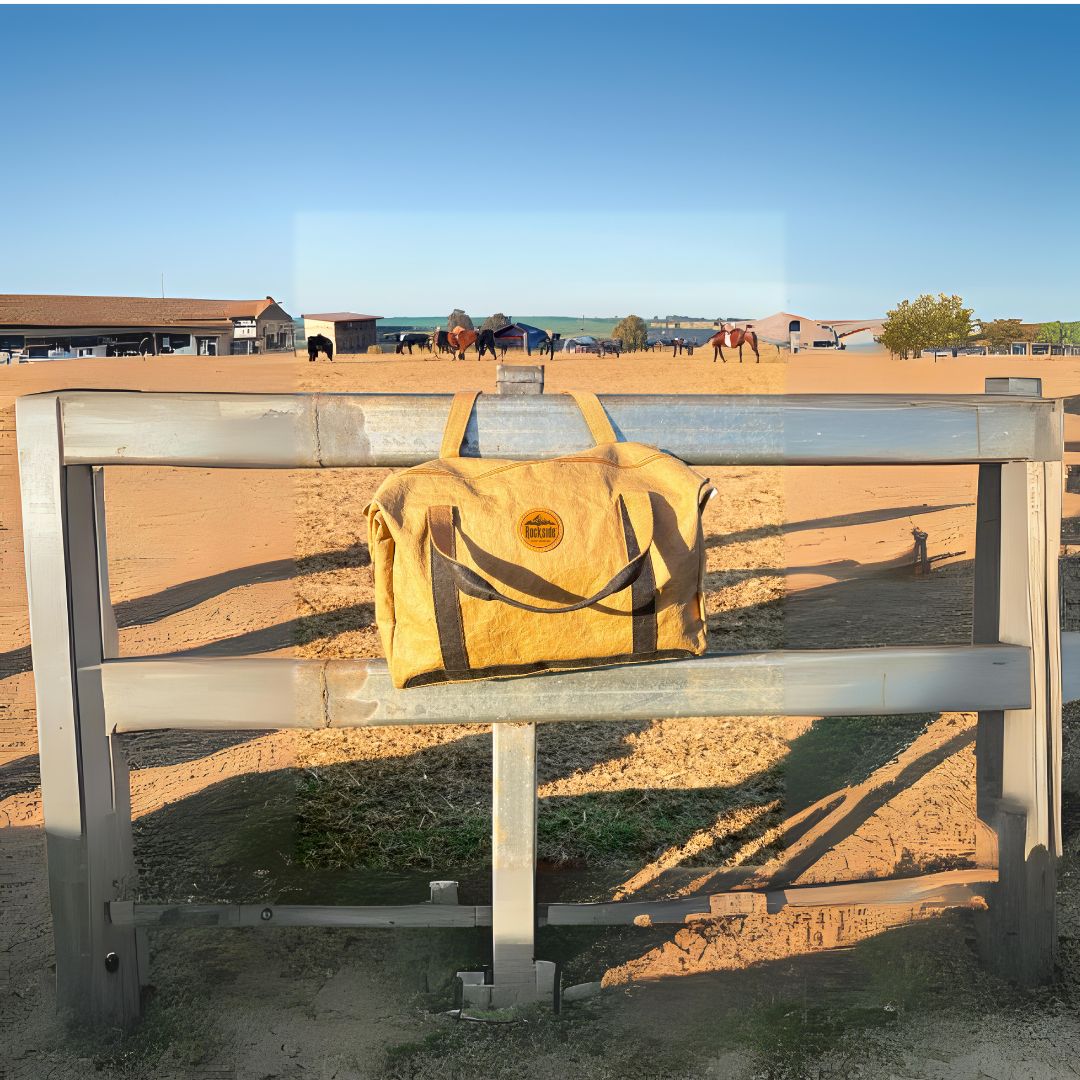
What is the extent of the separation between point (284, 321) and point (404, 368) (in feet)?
101

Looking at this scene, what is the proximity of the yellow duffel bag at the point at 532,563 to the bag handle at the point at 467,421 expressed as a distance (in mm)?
46

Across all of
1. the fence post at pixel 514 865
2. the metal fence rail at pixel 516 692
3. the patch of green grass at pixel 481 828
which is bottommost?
the patch of green grass at pixel 481 828

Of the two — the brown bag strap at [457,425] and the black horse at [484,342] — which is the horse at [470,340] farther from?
the brown bag strap at [457,425]

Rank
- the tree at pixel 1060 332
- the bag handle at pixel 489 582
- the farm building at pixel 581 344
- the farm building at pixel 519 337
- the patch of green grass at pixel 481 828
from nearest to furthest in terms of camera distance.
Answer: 1. the bag handle at pixel 489 582
2. the patch of green grass at pixel 481 828
3. the farm building at pixel 519 337
4. the farm building at pixel 581 344
5. the tree at pixel 1060 332

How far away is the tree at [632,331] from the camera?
229 ft

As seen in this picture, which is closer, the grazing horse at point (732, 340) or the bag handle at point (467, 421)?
the bag handle at point (467, 421)

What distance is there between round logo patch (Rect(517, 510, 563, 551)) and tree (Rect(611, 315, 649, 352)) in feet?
216

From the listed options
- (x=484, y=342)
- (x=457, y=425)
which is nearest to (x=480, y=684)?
(x=457, y=425)

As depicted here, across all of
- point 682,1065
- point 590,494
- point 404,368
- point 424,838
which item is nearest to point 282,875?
point 424,838

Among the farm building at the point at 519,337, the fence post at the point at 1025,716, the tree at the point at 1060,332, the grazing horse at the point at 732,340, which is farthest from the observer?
the tree at the point at 1060,332

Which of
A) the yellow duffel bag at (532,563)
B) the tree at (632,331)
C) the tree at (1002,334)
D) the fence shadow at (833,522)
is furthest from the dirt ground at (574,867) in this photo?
the tree at (1002,334)

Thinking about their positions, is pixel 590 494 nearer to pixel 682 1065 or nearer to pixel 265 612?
pixel 682 1065

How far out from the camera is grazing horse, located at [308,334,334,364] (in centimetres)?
4341

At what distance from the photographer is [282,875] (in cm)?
342
